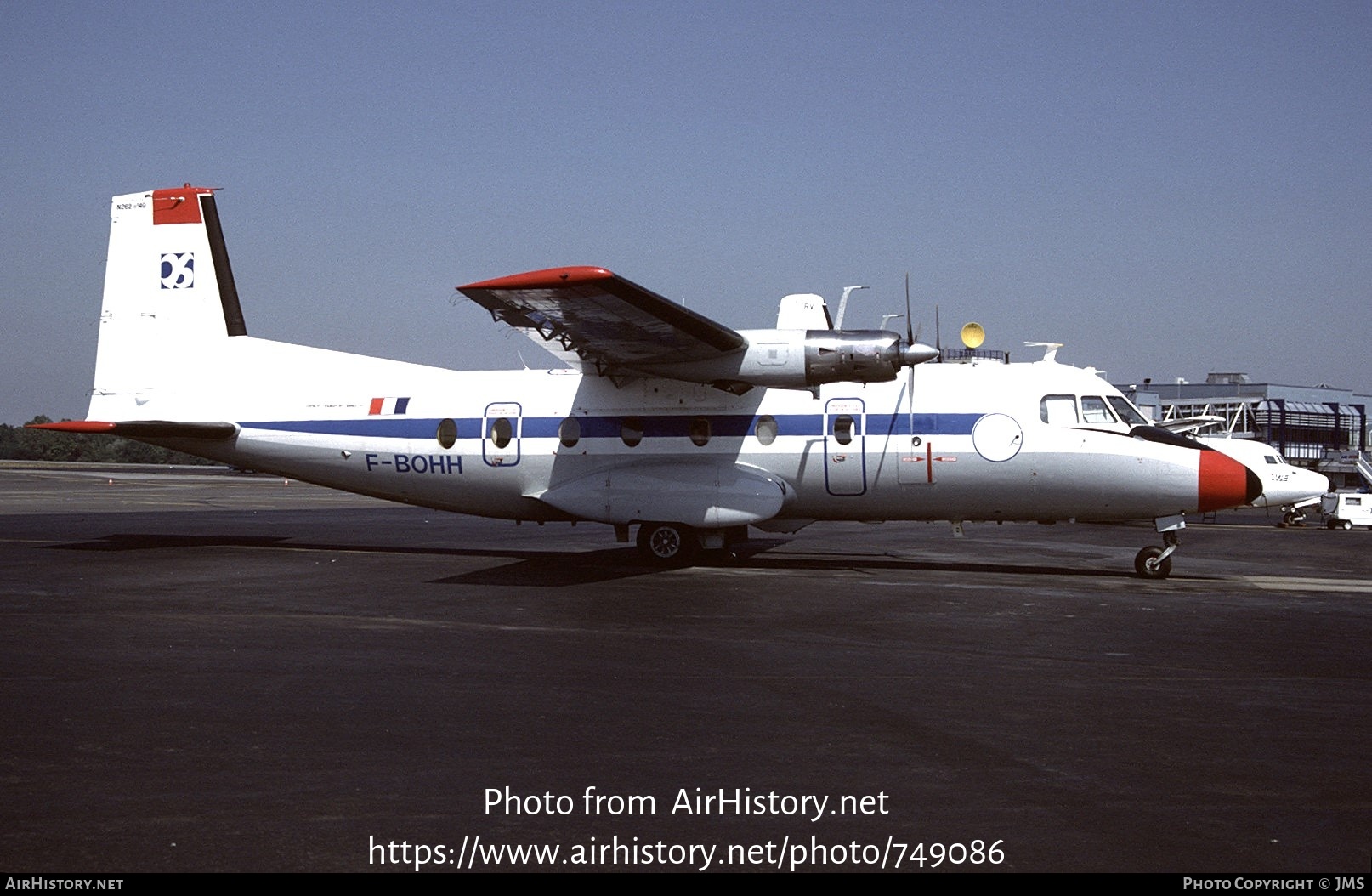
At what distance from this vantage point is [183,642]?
33.3 feet

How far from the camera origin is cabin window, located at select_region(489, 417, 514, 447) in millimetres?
18719

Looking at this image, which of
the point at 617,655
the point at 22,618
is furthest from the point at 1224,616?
the point at 22,618

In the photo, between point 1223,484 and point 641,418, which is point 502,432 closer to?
point 641,418

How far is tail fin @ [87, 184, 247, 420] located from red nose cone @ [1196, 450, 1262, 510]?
16895 millimetres

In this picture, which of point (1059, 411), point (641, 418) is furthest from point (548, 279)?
point (1059, 411)

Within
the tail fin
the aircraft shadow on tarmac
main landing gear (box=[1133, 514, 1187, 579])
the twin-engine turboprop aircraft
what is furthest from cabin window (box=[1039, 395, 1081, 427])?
the tail fin

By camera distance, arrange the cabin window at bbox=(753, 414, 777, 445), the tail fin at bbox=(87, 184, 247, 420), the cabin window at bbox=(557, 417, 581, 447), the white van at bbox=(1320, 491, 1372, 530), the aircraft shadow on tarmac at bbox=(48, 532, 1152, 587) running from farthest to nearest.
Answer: the white van at bbox=(1320, 491, 1372, 530), the tail fin at bbox=(87, 184, 247, 420), the cabin window at bbox=(557, 417, 581, 447), the cabin window at bbox=(753, 414, 777, 445), the aircraft shadow on tarmac at bbox=(48, 532, 1152, 587)

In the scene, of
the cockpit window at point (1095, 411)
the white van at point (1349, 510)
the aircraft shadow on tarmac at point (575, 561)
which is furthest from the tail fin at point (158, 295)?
the white van at point (1349, 510)

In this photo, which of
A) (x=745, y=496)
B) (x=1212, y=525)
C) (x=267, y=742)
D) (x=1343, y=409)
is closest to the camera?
(x=267, y=742)

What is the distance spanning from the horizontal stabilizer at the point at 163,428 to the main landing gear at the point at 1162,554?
15716 millimetres

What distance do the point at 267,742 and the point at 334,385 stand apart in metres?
14.0

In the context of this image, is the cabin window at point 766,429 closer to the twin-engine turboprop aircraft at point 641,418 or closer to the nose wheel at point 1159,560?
the twin-engine turboprop aircraft at point 641,418

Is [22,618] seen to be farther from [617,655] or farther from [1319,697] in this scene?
[1319,697]

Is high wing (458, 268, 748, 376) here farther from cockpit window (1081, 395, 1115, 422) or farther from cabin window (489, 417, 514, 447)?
cockpit window (1081, 395, 1115, 422)
